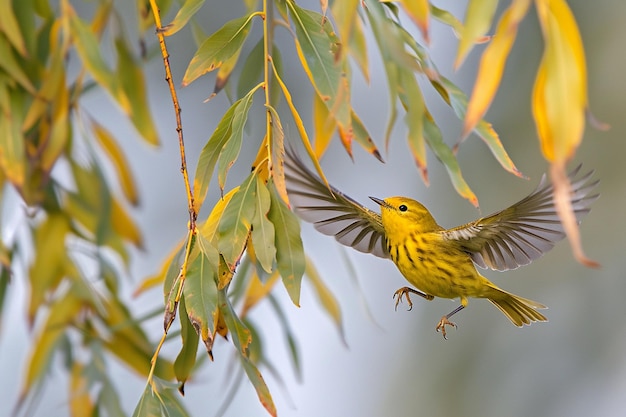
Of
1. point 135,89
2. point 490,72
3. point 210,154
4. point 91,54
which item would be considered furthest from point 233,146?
point 135,89

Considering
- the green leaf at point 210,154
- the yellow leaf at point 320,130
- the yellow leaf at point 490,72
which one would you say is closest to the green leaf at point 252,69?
the yellow leaf at point 320,130

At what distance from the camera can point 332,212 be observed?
2.37ft

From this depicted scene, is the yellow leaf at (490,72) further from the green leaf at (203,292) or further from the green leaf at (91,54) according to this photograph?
the green leaf at (91,54)

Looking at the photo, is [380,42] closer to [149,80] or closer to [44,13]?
[44,13]

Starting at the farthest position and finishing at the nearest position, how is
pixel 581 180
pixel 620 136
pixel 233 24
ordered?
pixel 620 136 → pixel 233 24 → pixel 581 180

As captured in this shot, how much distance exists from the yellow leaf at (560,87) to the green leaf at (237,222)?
0.26 m

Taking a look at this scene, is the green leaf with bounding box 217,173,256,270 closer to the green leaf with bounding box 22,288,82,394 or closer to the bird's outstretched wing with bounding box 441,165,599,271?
the bird's outstretched wing with bounding box 441,165,599,271

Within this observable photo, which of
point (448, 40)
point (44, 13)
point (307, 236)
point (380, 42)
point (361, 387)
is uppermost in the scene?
point (448, 40)

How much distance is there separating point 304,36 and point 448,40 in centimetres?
137

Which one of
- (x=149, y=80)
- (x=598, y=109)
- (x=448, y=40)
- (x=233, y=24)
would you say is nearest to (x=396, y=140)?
(x=448, y=40)

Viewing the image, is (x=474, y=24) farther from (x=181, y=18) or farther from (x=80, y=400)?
(x=80, y=400)

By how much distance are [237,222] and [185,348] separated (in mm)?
113

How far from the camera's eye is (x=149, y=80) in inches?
79.3

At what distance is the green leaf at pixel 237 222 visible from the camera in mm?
584
